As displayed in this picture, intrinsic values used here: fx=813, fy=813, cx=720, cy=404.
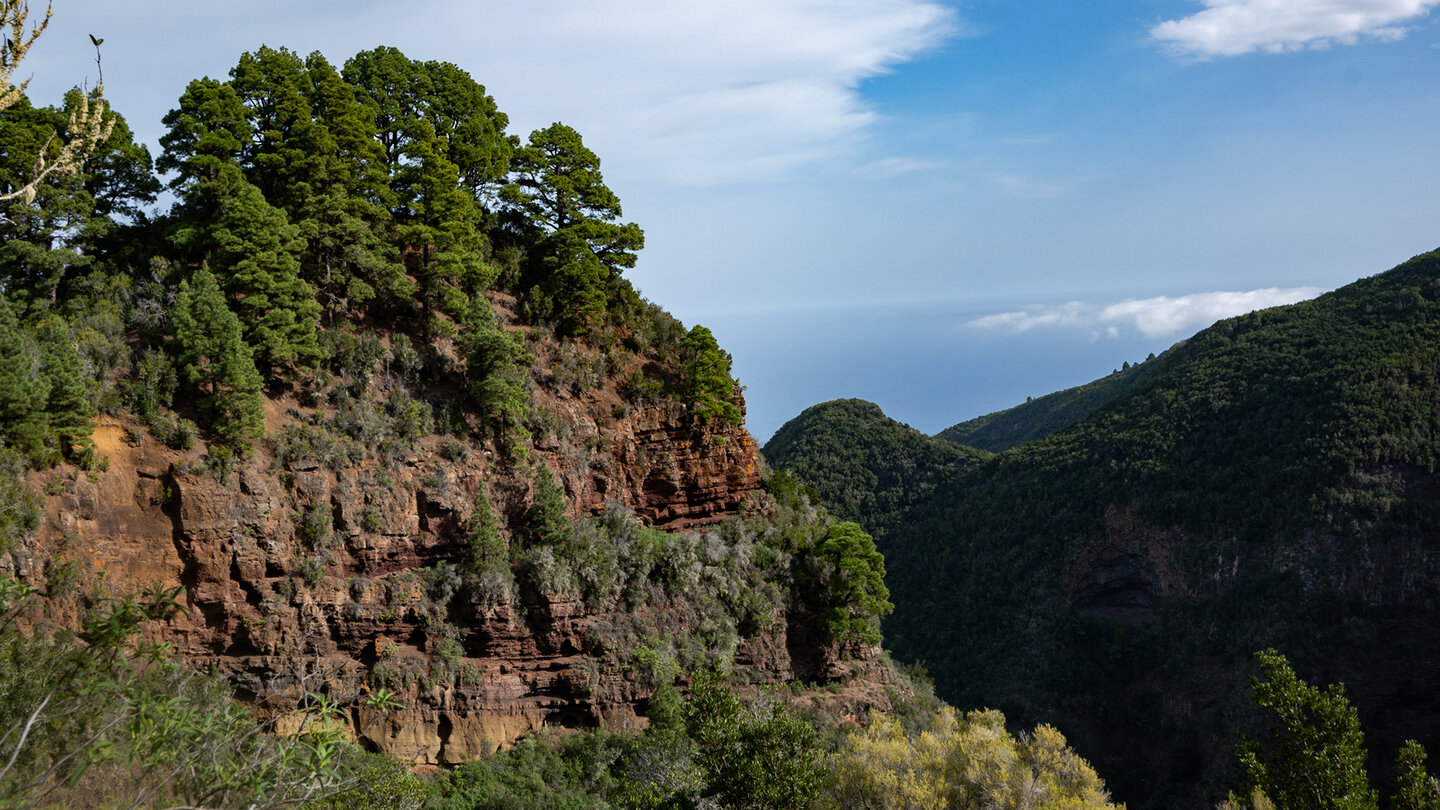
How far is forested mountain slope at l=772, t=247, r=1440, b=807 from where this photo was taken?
45.9 m

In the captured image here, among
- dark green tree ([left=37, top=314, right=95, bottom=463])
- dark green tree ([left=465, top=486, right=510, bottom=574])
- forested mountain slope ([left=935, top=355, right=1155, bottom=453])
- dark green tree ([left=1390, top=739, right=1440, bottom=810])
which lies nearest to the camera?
dark green tree ([left=1390, top=739, right=1440, bottom=810])

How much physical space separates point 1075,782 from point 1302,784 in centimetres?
684

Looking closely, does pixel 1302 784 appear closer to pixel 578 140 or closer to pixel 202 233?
pixel 578 140

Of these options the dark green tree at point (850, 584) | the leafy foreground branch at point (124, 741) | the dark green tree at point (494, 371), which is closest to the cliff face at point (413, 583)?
the dark green tree at point (850, 584)

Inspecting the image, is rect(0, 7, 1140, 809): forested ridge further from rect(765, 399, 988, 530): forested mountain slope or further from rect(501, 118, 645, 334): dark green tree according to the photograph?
rect(765, 399, 988, 530): forested mountain slope

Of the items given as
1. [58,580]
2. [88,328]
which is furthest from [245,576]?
[88,328]

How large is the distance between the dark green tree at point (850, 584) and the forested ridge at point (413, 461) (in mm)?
128

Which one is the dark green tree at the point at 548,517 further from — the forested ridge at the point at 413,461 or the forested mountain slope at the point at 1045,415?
the forested mountain slope at the point at 1045,415

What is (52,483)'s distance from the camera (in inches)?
771

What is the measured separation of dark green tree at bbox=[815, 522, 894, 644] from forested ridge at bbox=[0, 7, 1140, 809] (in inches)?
5.1

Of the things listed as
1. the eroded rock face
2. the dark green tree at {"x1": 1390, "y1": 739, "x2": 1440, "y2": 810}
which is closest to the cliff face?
the dark green tree at {"x1": 1390, "y1": 739, "x2": 1440, "y2": 810}

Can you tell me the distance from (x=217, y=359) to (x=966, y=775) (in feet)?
72.3

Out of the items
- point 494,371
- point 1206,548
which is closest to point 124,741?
point 494,371

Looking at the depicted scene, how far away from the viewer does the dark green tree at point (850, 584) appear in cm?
3092
